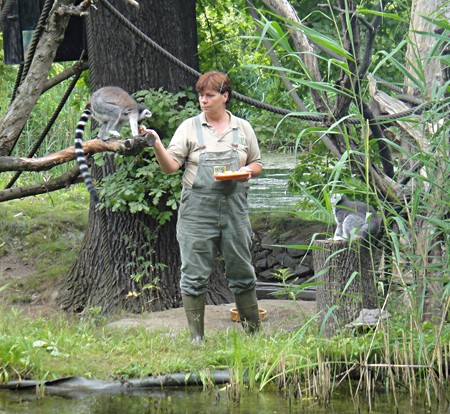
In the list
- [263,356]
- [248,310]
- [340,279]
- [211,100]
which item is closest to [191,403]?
[263,356]

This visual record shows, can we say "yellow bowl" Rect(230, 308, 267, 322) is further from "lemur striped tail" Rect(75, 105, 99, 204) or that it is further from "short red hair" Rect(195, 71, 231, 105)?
"short red hair" Rect(195, 71, 231, 105)

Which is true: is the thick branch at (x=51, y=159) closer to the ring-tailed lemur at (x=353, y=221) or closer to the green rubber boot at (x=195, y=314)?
the green rubber boot at (x=195, y=314)

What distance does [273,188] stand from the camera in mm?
13039

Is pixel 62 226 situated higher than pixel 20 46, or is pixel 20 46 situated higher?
pixel 20 46

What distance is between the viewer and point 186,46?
7508 millimetres

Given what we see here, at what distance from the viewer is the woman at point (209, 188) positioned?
17.5ft

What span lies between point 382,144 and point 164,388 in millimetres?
2442

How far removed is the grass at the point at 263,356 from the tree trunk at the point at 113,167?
143 cm

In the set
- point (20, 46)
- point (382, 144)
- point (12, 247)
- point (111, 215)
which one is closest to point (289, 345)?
point (382, 144)

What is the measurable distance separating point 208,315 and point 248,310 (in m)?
1.13

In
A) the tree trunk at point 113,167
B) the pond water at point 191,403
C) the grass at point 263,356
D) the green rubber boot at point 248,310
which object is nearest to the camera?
the pond water at point 191,403

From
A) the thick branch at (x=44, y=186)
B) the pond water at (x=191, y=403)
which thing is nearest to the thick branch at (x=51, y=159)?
the thick branch at (x=44, y=186)

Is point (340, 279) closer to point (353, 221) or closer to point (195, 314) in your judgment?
point (195, 314)

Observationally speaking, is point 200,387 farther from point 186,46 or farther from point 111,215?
point 186,46
